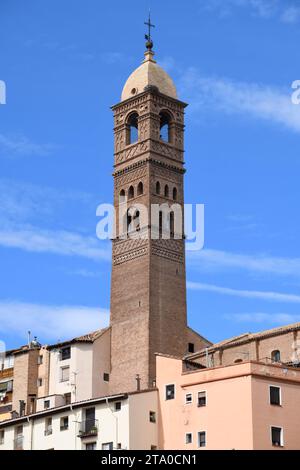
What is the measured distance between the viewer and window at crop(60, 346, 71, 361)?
94.9 meters

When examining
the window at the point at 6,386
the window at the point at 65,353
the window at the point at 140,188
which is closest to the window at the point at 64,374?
the window at the point at 65,353

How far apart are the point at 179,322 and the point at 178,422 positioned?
15.7 m

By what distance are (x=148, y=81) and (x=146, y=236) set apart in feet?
44.7

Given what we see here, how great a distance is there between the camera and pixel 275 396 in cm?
7594

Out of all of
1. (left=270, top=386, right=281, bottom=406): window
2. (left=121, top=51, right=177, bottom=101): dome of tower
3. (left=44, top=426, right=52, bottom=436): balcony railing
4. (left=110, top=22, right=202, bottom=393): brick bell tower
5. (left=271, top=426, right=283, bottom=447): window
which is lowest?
(left=271, top=426, right=283, bottom=447): window

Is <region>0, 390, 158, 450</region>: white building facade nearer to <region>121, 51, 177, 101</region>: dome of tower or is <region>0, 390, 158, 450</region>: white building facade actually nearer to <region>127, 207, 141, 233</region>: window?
<region>127, 207, 141, 233</region>: window

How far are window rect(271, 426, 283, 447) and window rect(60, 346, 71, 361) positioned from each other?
77.7ft

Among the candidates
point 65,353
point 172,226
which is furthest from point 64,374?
point 172,226

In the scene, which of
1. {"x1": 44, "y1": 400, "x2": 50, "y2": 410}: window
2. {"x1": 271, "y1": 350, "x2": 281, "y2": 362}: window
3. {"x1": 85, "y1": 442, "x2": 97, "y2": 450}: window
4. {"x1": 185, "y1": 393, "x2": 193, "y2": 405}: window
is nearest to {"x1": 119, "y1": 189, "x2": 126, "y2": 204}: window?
{"x1": 44, "y1": 400, "x2": 50, "y2": 410}: window

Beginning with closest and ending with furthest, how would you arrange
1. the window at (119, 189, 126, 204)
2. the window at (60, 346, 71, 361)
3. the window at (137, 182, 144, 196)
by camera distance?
the window at (60, 346, 71, 361) < the window at (137, 182, 144, 196) < the window at (119, 189, 126, 204)

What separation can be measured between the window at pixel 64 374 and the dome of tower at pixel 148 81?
22.0m

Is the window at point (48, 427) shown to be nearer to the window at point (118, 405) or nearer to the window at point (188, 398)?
the window at point (118, 405)
